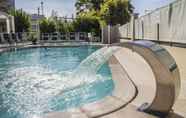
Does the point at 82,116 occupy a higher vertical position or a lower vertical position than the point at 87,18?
lower

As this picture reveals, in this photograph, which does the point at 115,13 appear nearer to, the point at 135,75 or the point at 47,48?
the point at 47,48

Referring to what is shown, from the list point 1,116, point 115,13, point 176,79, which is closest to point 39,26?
point 115,13

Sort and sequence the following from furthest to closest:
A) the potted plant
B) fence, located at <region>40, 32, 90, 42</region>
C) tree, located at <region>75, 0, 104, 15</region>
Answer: tree, located at <region>75, 0, 104, 15</region> < fence, located at <region>40, 32, 90, 42</region> < the potted plant

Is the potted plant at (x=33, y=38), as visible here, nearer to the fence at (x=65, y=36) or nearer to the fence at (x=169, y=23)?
the fence at (x=65, y=36)

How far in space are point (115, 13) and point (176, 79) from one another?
27.0 m

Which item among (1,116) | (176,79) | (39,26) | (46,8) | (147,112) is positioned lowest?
(1,116)

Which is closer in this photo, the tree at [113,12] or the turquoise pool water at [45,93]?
the turquoise pool water at [45,93]

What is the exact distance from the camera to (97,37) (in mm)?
28062

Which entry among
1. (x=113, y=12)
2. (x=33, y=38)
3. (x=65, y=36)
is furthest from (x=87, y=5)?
(x=33, y=38)

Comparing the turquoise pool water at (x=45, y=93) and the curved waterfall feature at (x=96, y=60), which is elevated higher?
the curved waterfall feature at (x=96, y=60)

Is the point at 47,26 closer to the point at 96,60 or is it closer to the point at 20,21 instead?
the point at 20,21

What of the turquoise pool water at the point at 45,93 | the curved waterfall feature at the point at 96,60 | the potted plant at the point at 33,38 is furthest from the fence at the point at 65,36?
the curved waterfall feature at the point at 96,60

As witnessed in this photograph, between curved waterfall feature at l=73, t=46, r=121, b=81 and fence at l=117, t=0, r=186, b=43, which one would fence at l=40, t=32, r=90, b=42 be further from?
curved waterfall feature at l=73, t=46, r=121, b=81

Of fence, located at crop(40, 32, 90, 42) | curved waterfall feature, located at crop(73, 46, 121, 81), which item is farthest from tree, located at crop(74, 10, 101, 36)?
curved waterfall feature, located at crop(73, 46, 121, 81)
